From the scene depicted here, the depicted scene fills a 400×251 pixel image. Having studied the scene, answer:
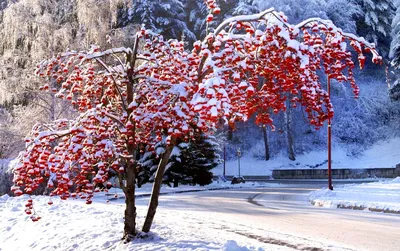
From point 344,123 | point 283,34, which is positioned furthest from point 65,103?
point 344,123

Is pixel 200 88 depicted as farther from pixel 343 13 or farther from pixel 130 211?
pixel 343 13

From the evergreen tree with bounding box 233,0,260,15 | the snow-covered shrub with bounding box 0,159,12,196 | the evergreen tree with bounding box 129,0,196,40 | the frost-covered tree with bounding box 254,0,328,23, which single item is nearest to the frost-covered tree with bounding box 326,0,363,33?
the frost-covered tree with bounding box 254,0,328,23

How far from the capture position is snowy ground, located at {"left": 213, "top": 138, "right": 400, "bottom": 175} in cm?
4574

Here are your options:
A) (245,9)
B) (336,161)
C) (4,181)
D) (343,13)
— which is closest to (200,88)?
(4,181)

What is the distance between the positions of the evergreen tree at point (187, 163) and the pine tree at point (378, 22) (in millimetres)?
30322

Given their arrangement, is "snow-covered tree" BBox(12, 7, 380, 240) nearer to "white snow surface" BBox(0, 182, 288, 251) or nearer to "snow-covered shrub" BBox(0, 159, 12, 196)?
"white snow surface" BBox(0, 182, 288, 251)

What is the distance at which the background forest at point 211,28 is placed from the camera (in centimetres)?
2320

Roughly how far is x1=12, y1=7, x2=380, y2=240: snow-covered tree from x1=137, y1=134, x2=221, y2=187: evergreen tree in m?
20.4

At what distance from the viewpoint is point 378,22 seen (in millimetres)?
53906

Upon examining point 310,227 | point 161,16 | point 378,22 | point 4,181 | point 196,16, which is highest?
point 196,16

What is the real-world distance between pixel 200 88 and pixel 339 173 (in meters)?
39.7

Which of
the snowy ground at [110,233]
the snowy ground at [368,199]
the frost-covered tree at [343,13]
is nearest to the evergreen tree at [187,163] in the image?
the snowy ground at [368,199]

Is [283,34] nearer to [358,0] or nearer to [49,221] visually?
[49,221]

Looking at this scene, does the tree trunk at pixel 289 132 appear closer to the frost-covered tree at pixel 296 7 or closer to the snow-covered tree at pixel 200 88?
the frost-covered tree at pixel 296 7
